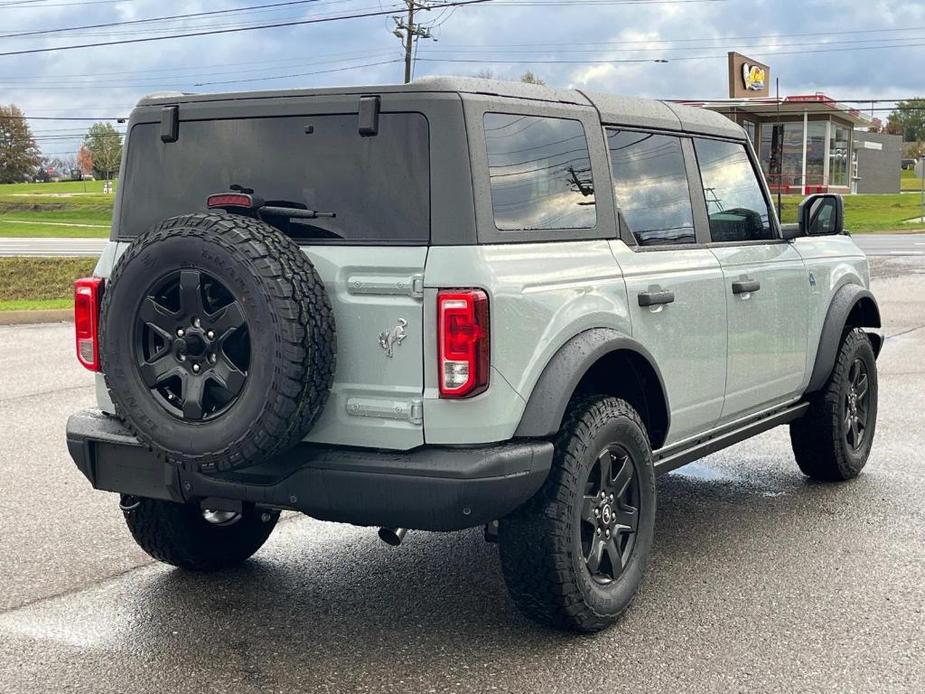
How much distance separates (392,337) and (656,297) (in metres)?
1.27

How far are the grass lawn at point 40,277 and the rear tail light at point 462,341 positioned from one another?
1624 centimetres

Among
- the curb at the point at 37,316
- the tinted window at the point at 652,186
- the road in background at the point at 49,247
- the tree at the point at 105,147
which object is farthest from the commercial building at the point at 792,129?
the tree at the point at 105,147

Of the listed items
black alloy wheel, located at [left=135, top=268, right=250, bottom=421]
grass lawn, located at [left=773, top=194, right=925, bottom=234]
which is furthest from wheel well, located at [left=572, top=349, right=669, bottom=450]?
grass lawn, located at [left=773, top=194, right=925, bottom=234]

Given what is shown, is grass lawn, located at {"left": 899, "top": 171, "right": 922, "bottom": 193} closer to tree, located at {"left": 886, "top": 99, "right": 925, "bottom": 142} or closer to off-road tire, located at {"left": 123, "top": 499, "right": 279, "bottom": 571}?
tree, located at {"left": 886, "top": 99, "right": 925, "bottom": 142}

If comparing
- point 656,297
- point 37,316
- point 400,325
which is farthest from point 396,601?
point 37,316

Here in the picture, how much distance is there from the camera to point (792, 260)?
19.0ft

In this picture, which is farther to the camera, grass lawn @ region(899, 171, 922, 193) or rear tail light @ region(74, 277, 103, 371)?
grass lawn @ region(899, 171, 922, 193)

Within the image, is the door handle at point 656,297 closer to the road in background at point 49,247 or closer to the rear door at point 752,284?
the rear door at point 752,284

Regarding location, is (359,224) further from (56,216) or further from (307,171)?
(56,216)

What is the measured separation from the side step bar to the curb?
11.2 metres

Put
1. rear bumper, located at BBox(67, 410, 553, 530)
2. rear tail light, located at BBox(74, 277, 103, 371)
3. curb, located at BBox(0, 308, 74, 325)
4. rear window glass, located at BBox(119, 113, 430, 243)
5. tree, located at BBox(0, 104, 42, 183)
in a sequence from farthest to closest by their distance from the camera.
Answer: tree, located at BBox(0, 104, 42, 183) < curb, located at BBox(0, 308, 74, 325) < rear tail light, located at BBox(74, 277, 103, 371) < rear window glass, located at BBox(119, 113, 430, 243) < rear bumper, located at BBox(67, 410, 553, 530)

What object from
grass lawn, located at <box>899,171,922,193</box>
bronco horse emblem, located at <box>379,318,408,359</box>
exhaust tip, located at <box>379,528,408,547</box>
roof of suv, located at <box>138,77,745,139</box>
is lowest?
exhaust tip, located at <box>379,528,408,547</box>

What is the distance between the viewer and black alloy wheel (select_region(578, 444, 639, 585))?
4.22 metres

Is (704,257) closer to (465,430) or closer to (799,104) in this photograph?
(465,430)
